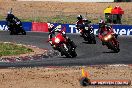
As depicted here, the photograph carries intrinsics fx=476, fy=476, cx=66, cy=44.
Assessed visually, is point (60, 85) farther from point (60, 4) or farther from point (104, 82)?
point (60, 4)

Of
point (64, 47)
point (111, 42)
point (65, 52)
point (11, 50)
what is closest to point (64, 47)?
point (64, 47)

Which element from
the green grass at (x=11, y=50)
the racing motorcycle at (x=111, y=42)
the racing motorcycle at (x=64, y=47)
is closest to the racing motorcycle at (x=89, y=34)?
the racing motorcycle at (x=111, y=42)

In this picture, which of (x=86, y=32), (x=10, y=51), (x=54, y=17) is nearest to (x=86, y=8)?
(x=54, y=17)

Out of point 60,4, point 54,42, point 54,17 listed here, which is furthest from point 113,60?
point 60,4

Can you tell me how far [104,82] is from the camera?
48.1 feet

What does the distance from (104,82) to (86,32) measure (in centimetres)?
1592

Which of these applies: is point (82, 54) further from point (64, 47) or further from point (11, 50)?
point (11, 50)

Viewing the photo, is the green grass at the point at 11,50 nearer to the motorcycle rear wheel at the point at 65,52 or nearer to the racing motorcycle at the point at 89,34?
the motorcycle rear wheel at the point at 65,52

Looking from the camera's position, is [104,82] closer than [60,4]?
Yes

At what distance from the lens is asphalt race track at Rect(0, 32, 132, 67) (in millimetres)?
21891

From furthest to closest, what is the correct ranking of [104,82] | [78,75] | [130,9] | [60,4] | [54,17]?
[60,4] → [130,9] → [54,17] → [78,75] → [104,82]

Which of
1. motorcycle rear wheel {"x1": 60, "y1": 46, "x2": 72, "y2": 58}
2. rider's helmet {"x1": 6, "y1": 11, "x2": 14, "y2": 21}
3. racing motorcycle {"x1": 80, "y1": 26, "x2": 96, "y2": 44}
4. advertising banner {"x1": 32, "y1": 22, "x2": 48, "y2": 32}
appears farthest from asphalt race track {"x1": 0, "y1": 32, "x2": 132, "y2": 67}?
advertising banner {"x1": 32, "y1": 22, "x2": 48, "y2": 32}

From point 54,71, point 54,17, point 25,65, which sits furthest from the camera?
point 54,17

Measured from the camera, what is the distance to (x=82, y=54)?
2561 centimetres
